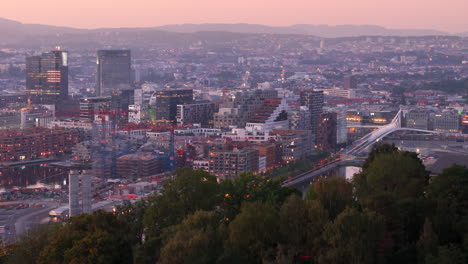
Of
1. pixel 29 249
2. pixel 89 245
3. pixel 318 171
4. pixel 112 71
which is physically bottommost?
pixel 318 171

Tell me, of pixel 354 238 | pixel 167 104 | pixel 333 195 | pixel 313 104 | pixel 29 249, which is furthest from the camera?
pixel 167 104

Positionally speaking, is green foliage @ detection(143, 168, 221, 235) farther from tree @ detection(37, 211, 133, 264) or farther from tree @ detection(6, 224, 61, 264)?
tree @ detection(6, 224, 61, 264)

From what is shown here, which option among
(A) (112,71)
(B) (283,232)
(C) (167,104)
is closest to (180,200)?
(B) (283,232)

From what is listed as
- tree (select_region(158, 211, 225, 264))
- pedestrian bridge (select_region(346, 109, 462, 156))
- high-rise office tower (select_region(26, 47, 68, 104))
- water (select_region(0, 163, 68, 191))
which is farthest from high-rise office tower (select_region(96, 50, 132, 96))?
tree (select_region(158, 211, 225, 264))

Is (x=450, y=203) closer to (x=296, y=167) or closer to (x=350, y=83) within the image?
(x=296, y=167)

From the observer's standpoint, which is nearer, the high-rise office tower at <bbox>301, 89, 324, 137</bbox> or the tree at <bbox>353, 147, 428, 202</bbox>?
the tree at <bbox>353, 147, 428, 202</bbox>

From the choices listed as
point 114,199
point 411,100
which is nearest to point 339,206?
point 114,199

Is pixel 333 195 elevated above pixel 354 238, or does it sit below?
above
